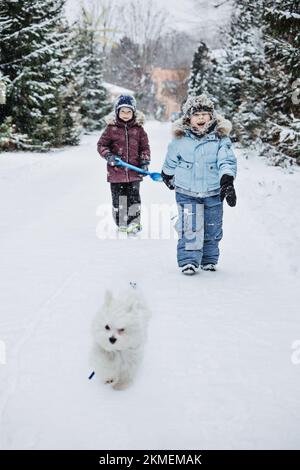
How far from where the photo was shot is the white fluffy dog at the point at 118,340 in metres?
2.56

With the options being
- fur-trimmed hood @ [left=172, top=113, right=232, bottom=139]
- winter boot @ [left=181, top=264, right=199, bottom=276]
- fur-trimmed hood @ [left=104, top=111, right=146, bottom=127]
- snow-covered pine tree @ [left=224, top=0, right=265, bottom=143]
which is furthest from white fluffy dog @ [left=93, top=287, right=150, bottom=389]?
snow-covered pine tree @ [left=224, top=0, right=265, bottom=143]

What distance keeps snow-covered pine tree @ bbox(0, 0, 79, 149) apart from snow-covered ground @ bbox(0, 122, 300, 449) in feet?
32.7

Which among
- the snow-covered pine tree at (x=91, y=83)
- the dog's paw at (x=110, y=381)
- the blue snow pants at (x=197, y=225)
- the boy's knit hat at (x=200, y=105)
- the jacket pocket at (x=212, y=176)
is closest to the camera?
the dog's paw at (x=110, y=381)

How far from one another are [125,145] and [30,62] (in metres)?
10.6

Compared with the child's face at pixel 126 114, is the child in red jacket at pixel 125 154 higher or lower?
lower

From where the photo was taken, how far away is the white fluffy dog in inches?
101

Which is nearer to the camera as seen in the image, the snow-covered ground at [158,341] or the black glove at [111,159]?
the snow-covered ground at [158,341]

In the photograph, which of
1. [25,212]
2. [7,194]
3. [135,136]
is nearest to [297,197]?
[135,136]

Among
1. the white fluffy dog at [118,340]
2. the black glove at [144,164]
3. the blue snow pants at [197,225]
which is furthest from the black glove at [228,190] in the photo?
the black glove at [144,164]

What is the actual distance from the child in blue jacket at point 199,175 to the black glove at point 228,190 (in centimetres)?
1

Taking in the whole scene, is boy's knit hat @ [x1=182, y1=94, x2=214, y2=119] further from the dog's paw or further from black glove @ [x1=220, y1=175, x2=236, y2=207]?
the dog's paw

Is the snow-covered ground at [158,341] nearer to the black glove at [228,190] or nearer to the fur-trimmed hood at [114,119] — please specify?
the black glove at [228,190]

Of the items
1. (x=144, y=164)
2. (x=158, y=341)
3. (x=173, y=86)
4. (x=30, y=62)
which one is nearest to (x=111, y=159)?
(x=144, y=164)

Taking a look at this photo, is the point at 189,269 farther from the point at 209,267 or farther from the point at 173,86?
the point at 173,86
